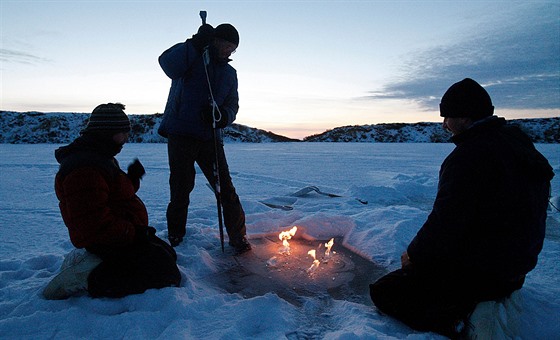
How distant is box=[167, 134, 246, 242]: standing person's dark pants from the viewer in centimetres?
379

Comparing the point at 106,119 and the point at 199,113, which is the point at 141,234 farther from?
the point at 199,113

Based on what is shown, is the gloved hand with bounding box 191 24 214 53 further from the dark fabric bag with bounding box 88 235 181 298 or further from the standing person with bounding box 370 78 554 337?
the standing person with bounding box 370 78 554 337

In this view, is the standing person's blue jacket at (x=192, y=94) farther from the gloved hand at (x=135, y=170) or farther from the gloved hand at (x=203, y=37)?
the gloved hand at (x=135, y=170)

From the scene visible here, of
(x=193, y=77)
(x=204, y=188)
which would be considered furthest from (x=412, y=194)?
(x=193, y=77)

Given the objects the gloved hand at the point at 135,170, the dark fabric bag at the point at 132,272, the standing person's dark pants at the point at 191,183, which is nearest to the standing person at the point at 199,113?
the standing person's dark pants at the point at 191,183

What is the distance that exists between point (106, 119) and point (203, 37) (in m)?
1.36

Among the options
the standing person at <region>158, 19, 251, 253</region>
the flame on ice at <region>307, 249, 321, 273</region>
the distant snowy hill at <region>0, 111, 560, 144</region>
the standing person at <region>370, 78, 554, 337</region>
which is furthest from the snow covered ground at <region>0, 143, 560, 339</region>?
the distant snowy hill at <region>0, 111, 560, 144</region>

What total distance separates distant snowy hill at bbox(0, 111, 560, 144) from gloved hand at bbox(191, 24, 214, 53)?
26341 millimetres

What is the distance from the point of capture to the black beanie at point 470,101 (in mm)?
2350

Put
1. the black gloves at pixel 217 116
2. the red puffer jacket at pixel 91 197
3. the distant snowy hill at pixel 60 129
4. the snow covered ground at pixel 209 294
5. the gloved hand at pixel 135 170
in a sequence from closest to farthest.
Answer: the snow covered ground at pixel 209 294, the red puffer jacket at pixel 91 197, the gloved hand at pixel 135 170, the black gloves at pixel 217 116, the distant snowy hill at pixel 60 129

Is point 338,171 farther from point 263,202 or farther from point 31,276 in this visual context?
point 31,276

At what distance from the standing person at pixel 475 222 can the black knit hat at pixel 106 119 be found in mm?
2250

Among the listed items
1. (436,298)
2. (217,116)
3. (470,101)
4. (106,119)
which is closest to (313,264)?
(436,298)

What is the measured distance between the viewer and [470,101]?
235cm
